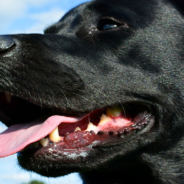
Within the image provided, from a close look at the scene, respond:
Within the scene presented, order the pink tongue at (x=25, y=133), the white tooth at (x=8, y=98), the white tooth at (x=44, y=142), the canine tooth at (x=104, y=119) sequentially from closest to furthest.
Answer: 1. the pink tongue at (x=25, y=133)
2. the white tooth at (x=44, y=142)
3. the white tooth at (x=8, y=98)
4. the canine tooth at (x=104, y=119)

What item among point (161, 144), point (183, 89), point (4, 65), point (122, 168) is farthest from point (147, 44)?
point (4, 65)

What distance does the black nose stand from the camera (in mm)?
2567

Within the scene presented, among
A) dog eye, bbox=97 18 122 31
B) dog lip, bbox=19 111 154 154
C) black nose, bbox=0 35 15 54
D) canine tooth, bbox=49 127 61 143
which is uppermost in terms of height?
black nose, bbox=0 35 15 54

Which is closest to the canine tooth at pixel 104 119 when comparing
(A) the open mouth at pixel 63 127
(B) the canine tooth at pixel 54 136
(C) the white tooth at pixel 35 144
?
(A) the open mouth at pixel 63 127

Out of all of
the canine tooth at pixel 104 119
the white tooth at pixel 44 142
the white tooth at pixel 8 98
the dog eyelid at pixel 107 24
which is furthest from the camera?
the dog eyelid at pixel 107 24

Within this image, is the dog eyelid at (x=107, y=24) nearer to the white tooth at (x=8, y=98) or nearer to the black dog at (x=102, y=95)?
the black dog at (x=102, y=95)

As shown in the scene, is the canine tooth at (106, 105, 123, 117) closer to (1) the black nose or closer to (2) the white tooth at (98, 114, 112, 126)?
(2) the white tooth at (98, 114, 112, 126)

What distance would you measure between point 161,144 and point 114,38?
1.07 meters

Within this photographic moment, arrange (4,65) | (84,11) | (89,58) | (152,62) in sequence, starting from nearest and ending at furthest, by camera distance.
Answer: (4,65) → (89,58) → (152,62) → (84,11)

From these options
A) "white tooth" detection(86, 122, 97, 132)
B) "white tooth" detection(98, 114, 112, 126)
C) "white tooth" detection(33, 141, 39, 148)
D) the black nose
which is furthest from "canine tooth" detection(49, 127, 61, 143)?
the black nose

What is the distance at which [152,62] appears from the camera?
322 cm

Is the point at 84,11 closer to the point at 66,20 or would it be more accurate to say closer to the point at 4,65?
the point at 66,20

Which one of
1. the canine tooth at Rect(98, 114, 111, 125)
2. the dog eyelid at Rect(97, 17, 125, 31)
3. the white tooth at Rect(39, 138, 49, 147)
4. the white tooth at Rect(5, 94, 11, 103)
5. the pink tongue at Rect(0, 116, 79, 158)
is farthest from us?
the dog eyelid at Rect(97, 17, 125, 31)

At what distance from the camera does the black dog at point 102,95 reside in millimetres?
2643
